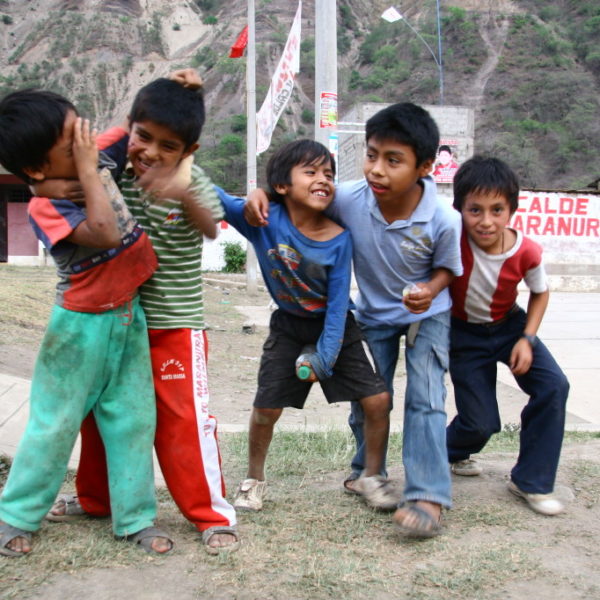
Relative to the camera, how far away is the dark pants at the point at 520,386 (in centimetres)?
287

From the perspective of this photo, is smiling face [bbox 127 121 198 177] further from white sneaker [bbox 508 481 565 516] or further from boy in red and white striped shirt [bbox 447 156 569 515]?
white sneaker [bbox 508 481 565 516]

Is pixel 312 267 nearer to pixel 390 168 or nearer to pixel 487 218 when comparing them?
pixel 390 168

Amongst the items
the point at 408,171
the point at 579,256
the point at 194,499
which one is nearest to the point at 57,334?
the point at 194,499

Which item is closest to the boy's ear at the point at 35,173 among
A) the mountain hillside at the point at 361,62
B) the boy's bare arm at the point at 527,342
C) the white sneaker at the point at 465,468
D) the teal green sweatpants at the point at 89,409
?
the teal green sweatpants at the point at 89,409

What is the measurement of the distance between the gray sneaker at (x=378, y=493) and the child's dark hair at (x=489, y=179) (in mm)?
1195

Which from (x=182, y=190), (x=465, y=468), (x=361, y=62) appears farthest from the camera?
(x=361, y=62)

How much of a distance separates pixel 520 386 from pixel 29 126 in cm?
213

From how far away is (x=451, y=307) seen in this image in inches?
115

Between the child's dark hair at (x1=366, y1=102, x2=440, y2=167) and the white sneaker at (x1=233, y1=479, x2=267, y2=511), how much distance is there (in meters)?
1.41

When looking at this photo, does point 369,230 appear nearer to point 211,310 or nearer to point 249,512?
point 249,512

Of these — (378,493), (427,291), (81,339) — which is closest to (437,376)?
(427,291)

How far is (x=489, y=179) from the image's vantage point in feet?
9.16

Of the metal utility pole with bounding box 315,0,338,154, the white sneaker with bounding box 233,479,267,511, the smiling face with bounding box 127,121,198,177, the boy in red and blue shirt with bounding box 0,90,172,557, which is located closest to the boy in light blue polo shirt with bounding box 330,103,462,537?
the white sneaker with bounding box 233,479,267,511

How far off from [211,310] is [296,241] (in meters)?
8.66
